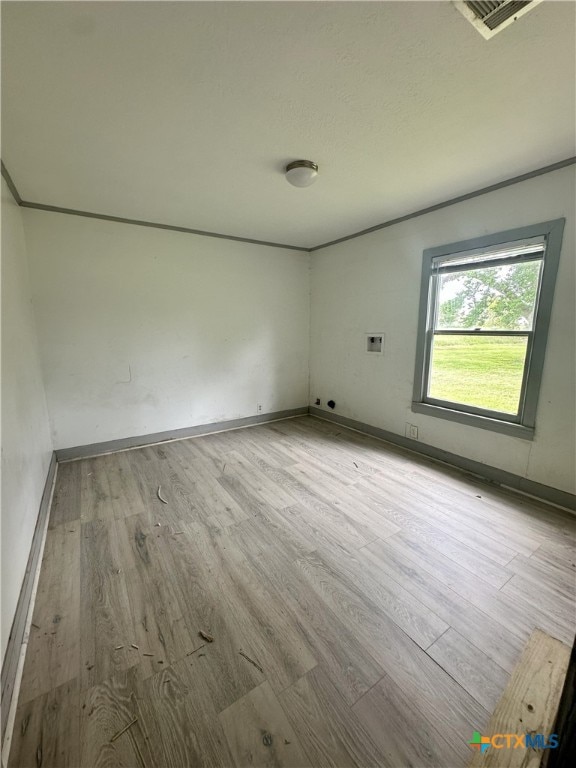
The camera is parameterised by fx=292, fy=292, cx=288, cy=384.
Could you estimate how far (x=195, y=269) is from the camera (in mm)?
3467

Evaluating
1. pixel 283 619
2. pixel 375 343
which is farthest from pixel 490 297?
pixel 283 619

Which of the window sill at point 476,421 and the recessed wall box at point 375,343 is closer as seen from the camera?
the window sill at point 476,421

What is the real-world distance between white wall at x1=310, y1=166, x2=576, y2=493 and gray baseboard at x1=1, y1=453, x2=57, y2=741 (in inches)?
127

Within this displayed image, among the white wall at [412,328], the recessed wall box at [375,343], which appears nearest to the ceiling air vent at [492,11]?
the white wall at [412,328]

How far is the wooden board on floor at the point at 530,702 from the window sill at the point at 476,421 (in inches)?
58.7

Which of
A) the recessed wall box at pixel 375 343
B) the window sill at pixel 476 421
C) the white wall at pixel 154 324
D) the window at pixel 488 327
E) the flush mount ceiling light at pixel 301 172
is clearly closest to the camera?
the flush mount ceiling light at pixel 301 172

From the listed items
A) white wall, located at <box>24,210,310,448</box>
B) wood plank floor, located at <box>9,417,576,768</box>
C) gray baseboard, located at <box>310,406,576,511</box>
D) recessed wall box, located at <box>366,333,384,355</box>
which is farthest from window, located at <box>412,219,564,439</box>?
white wall, located at <box>24,210,310,448</box>

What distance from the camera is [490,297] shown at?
254 cm

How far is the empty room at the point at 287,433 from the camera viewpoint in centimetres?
106

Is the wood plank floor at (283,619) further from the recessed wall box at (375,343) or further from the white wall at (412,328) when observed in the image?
the recessed wall box at (375,343)

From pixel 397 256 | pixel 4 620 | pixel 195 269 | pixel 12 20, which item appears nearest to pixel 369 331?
pixel 397 256

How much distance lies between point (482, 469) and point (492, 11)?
284 centimetres

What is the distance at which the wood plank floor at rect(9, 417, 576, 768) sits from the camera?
0.99 m

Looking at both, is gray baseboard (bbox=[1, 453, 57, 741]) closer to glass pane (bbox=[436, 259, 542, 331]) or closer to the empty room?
the empty room
